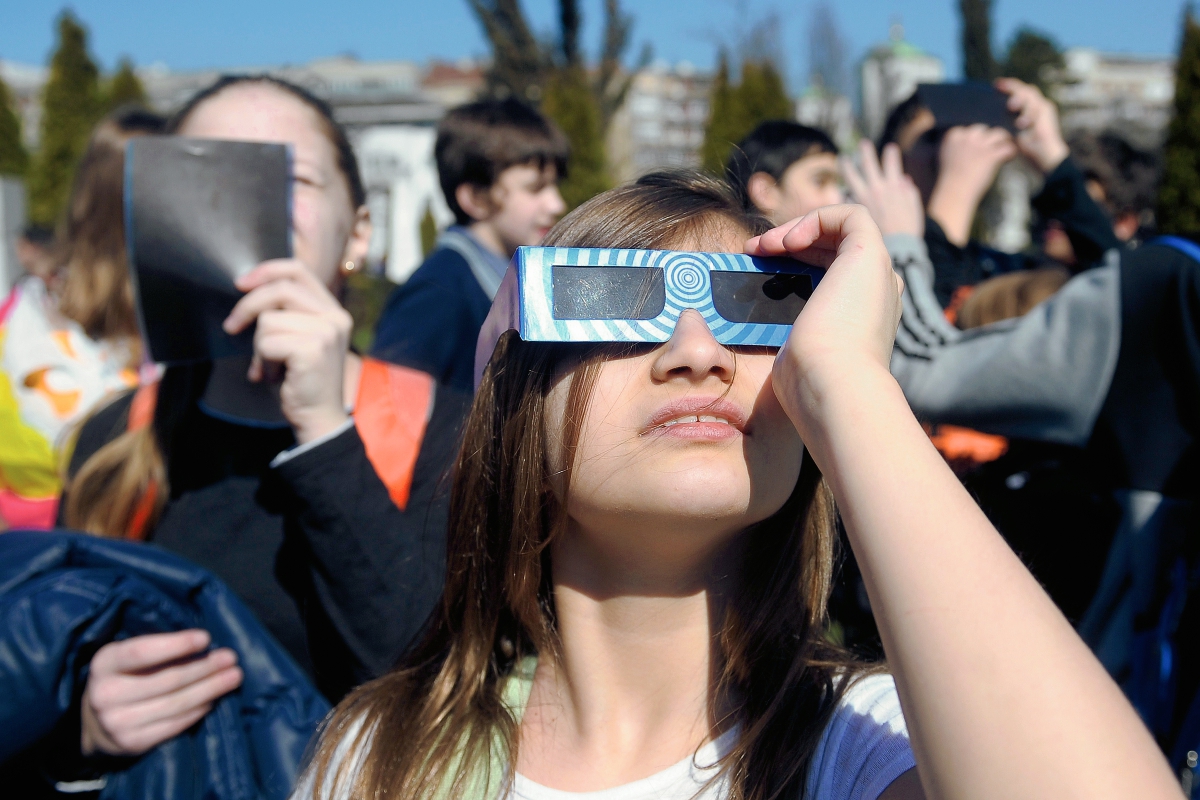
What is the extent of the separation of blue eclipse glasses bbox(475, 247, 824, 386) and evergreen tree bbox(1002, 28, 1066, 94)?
130ft

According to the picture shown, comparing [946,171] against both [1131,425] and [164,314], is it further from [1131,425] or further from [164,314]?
[164,314]

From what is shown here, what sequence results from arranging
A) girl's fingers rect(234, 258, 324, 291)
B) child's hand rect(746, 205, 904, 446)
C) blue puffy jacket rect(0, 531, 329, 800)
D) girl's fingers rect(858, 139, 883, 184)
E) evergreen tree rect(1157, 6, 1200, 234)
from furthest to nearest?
1. evergreen tree rect(1157, 6, 1200, 234)
2. girl's fingers rect(858, 139, 883, 184)
3. girl's fingers rect(234, 258, 324, 291)
4. blue puffy jacket rect(0, 531, 329, 800)
5. child's hand rect(746, 205, 904, 446)

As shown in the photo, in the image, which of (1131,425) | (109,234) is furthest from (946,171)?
(109,234)

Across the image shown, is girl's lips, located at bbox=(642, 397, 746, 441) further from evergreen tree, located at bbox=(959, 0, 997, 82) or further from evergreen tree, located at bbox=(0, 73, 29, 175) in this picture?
evergreen tree, located at bbox=(959, 0, 997, 82)

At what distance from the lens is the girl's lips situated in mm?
A: 1284

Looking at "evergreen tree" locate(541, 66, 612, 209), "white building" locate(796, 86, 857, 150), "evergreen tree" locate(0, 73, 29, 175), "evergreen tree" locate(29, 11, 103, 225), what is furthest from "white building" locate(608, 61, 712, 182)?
"evergreen tree" locate(0, 73, 29, 175)

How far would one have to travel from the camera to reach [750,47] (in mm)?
21031

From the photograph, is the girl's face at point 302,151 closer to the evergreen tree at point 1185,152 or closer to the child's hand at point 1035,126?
the child's hand at point 1035,126

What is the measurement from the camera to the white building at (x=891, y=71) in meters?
42.7

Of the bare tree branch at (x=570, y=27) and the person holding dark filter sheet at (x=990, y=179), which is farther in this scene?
the bare tree branch at (x=570, y=27)

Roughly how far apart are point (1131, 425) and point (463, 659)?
1.50 m

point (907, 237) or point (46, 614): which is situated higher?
point (907, 237)

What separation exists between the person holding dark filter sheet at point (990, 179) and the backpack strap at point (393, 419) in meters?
2.06

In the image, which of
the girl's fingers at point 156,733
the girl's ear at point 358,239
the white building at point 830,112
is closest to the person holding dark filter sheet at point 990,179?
the girl's ear at point 358,239
